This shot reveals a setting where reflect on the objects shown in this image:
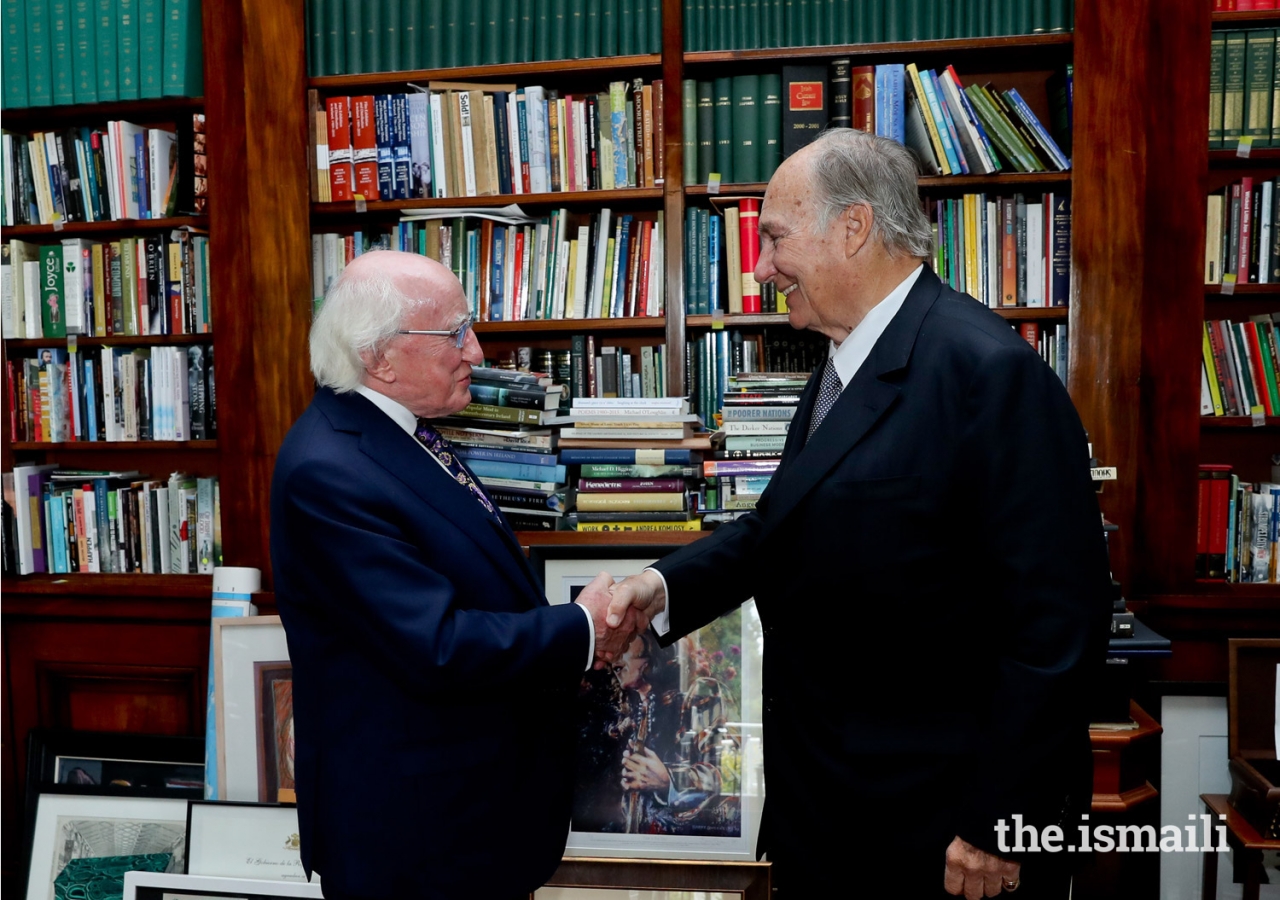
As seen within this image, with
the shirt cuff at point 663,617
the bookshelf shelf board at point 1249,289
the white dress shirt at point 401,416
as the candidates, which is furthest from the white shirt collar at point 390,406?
the bookshelf shelf board at point 1249,289

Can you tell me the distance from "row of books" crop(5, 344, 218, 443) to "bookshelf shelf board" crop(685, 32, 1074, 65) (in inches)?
69.2

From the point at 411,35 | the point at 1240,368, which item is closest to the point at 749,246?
the point at 411,35

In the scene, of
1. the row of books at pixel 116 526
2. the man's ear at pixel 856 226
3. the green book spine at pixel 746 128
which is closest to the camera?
the man's ear at pixel 856 226

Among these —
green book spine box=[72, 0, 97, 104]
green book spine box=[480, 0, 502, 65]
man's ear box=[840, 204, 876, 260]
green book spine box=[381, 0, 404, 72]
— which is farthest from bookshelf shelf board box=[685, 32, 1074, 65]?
green book spine box=[72, 0, 97, 104]

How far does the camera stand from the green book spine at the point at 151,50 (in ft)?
9.14

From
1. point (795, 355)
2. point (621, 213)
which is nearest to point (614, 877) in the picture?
point (795, 355)

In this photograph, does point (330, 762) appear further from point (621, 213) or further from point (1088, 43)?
point (1088, 43)

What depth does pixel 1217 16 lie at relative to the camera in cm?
250

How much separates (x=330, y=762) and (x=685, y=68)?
2054 mm

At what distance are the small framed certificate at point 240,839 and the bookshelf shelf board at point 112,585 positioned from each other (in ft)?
2.37

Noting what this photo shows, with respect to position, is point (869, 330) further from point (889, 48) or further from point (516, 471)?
point (889, 48)

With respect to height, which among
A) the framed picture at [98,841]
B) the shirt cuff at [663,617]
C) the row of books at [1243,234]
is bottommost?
the framed picture at [98,841]

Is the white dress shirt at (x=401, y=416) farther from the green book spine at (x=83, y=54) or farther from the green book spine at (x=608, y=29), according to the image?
the green book spine at (x=83, y=54)

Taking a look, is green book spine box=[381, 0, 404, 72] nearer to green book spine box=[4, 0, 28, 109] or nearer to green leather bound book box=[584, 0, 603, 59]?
green leather bound book box=[584, 0, 603, 59]
